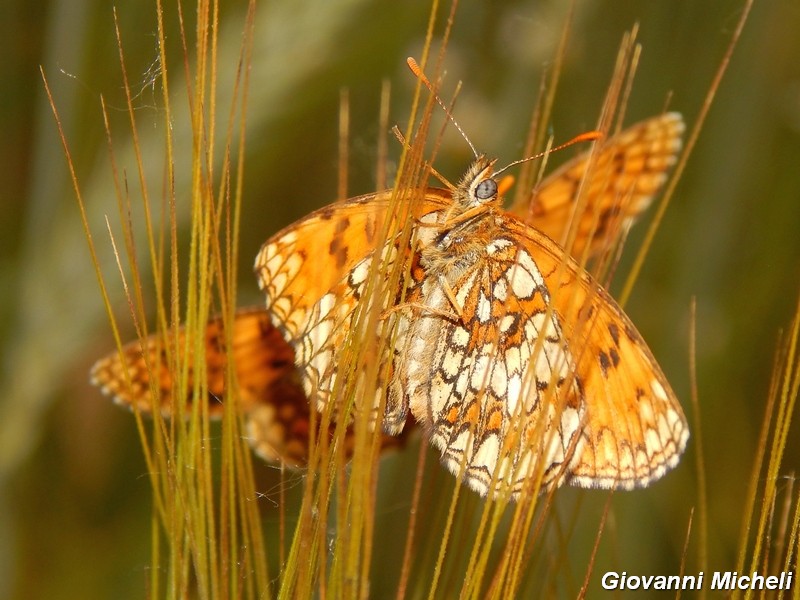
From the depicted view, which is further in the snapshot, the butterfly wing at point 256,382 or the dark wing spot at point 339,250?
the butterfly wing at point 256,382

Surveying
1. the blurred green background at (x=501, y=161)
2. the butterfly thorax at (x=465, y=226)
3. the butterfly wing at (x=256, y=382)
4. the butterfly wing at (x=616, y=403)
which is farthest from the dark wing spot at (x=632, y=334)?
the blurred green background at (x=501, y=161)

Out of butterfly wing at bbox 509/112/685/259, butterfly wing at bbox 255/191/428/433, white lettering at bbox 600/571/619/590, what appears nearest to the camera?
butterfly wing at bbox 255/191/428/433

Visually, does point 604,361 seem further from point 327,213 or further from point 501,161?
point 501,161

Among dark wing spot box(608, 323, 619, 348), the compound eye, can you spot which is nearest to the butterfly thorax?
the compound eye

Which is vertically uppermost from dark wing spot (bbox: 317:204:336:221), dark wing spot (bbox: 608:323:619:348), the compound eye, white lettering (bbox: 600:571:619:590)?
the compound eye

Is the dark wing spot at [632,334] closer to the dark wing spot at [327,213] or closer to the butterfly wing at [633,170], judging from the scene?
the butterfly wing at [633,170]

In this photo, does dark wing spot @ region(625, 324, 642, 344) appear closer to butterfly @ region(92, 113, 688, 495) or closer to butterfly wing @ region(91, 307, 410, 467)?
butterfly @ region(92, 113, 688, 495)

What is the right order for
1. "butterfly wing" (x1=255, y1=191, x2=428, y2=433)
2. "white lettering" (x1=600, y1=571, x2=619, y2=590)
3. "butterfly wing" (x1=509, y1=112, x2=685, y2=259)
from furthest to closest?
"white lettering" (x1=600, y1=571, x2=619, y2=590)
"butterfly wing" (x1=509, y1=112, x2=685, y2=259)
"butterfly wing" (x1=255, y1=191, x2=428, y2=433)

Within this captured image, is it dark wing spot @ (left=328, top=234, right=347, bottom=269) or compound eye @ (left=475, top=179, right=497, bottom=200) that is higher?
compound eye @ (left=475, top=179, right=497, bottom=200)
